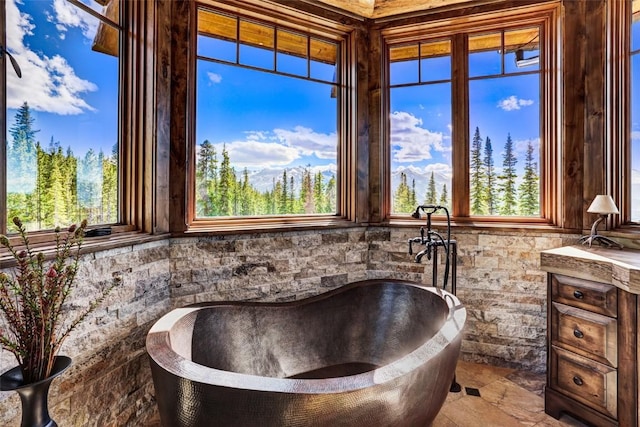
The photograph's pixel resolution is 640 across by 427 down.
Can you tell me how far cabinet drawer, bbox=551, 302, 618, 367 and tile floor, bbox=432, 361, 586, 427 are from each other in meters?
0.46

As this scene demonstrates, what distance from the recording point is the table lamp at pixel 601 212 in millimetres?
1988

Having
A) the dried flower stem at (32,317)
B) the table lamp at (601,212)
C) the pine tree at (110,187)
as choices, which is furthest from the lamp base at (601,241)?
the pine tree at (110,187)

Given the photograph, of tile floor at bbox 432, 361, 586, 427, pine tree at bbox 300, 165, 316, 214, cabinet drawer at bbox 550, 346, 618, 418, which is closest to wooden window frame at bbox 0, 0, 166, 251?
pine tree at bbox 300, 165, 316, 214

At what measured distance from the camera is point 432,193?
9.52 feet

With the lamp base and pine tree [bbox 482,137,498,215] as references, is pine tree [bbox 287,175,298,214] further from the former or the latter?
the lamp base

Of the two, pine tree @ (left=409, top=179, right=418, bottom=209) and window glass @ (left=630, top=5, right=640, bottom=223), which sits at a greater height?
window glass @ (left=630, top=5, right=640, bottom=223)

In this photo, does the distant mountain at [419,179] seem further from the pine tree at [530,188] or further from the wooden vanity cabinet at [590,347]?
the wooden vanity cabinet at [590,347]

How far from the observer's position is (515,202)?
8.89 feet

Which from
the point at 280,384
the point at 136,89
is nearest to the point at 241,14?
the point at 136,89

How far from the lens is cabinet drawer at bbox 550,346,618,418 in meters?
1.73

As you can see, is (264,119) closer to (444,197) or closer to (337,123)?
(337,123)

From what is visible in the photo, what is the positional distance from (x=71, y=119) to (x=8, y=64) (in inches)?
13.1

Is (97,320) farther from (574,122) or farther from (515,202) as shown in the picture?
(574,122)

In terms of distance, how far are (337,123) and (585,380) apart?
2427 millimetres
